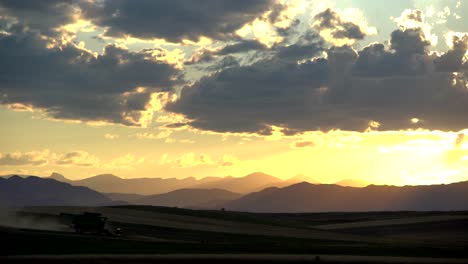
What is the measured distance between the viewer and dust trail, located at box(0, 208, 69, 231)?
9844cm

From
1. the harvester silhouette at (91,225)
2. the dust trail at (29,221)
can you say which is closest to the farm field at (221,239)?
the dust trail at (29,221)

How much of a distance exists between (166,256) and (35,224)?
136 feet

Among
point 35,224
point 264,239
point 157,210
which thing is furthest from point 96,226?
point 157,210

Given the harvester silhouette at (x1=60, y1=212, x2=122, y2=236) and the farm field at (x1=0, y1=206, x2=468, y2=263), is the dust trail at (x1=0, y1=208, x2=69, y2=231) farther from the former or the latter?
the harvester silhouette at (x1=60, y1=212, x2=122, y2=236)

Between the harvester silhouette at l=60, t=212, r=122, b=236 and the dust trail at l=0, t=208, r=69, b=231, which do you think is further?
the dust trail at l=0, t=208, r=69, b=231

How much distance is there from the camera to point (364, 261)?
220ft

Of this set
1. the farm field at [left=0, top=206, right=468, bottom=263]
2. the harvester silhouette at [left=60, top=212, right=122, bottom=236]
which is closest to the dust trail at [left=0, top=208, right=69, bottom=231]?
the farm field at [left=0, top=206, right=468, bottom=263]

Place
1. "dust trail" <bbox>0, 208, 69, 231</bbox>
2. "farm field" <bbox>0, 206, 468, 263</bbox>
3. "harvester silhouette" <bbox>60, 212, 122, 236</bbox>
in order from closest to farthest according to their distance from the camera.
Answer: "farm field" <bbox>0, 206, 468, 263</bbox> → "harvester silhouette" <bbox>60, 212, 122, 236</bbox> → "dust trail" <bbox>0, 208, 69, 231</bbox>

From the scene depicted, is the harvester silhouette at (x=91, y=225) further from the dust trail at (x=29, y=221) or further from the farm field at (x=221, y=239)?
the dust trail at (x=29, y=221)

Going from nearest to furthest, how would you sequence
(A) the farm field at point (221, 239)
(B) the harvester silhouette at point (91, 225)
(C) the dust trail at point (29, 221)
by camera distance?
(A) the farm field at point (221, 239) → (B) the harvester silhouette at point (91, 225) → (C) the dust trail at point (29, 221)

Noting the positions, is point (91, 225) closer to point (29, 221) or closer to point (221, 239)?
point (29, 221)

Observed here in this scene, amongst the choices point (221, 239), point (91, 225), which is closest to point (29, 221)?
point (91, 225)

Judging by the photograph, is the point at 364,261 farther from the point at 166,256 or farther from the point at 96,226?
the point at 96,226

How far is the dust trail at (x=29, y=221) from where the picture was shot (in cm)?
9844
